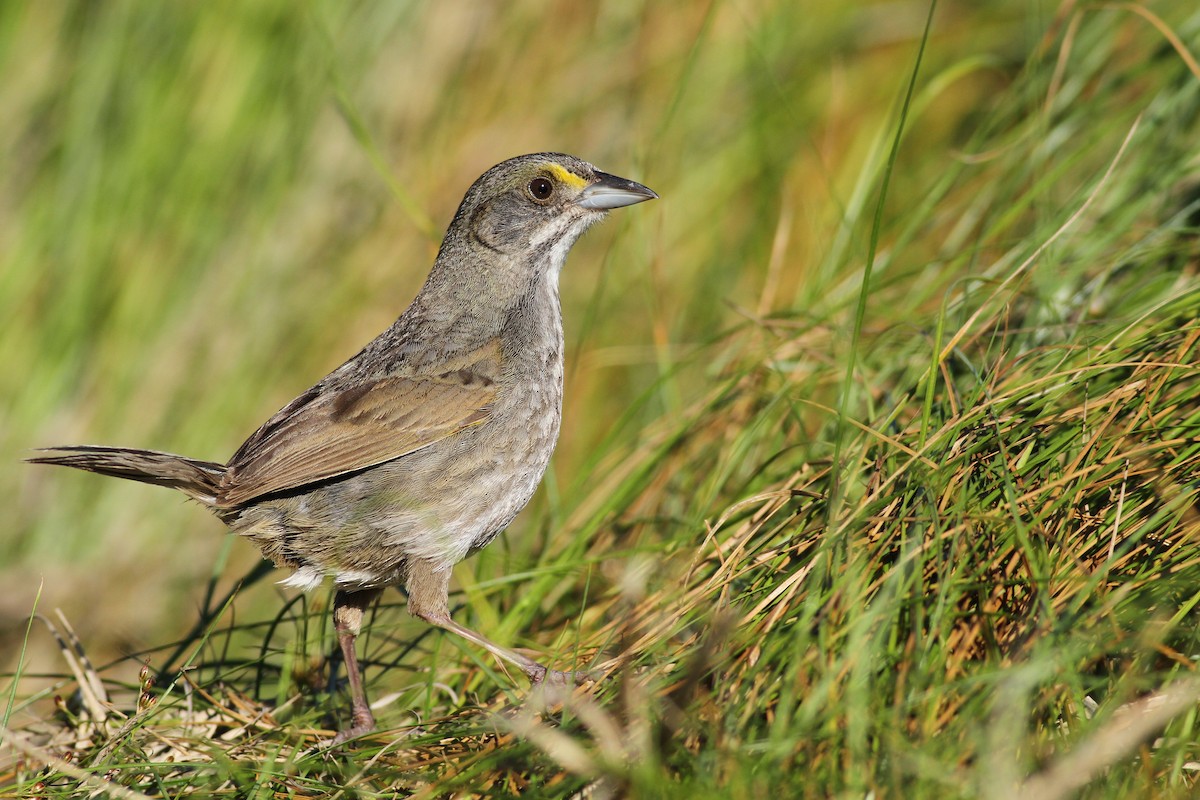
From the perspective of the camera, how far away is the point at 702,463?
3.96 metres

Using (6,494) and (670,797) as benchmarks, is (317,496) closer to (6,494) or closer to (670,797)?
(670,797)

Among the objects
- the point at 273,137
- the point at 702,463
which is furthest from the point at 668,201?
the point at 702,463

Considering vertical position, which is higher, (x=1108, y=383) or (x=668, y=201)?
(x=668, y=201)

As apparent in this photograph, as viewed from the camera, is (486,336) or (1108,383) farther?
(486,336)

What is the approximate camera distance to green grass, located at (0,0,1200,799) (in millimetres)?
2332

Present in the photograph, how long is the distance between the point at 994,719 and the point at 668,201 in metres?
4.19

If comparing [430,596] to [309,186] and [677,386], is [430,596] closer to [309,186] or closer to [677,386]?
[677,386]

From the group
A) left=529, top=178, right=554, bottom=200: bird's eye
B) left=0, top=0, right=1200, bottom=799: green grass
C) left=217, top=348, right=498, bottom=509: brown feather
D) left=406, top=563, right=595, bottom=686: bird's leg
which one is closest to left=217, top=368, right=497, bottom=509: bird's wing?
left=217, top=348, right=498, bottom=509: brown feather

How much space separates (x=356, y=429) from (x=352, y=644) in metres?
0.67

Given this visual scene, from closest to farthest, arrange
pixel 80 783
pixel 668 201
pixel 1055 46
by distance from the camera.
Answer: pixel 80 783
pixel 1055 46
pixel 668 201

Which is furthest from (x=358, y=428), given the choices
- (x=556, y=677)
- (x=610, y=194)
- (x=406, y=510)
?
(x=610, y=194)

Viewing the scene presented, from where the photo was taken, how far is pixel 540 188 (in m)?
4.13

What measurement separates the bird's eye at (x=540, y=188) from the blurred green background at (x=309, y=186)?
0.92 metres

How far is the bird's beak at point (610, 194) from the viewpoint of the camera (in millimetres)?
4035
